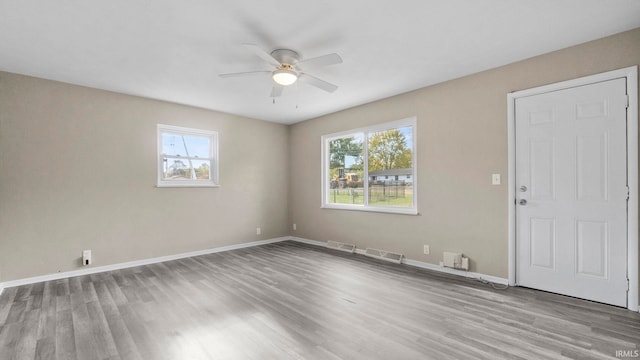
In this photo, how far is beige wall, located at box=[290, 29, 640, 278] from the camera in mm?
2992

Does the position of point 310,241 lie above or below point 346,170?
below

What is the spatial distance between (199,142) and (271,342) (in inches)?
158

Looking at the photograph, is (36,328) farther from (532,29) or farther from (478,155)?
(532,29)

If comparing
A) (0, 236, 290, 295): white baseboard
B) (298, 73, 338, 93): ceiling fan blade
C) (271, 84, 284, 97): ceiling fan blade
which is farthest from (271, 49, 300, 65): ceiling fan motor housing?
(0, 236, 290, 295): white baseboard

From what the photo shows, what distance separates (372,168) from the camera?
499 centimetres

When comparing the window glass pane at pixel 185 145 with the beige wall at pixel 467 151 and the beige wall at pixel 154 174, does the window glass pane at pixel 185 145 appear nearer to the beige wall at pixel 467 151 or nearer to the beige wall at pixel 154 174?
the beige wall at pixel 154 174

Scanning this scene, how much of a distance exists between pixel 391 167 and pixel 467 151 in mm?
1242

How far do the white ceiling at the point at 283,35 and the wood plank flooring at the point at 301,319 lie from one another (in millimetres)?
2596

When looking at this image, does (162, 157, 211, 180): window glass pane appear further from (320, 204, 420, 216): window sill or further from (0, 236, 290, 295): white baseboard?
(320, 204, 420, 216): window sill

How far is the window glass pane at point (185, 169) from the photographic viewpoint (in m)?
4.78

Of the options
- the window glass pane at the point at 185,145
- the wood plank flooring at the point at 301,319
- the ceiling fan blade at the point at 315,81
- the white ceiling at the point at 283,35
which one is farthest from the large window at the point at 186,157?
the ceiling fan blade at the point at 315,81

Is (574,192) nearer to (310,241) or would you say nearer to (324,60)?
(324,60)

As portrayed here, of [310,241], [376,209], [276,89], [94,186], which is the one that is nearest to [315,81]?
[276,89]

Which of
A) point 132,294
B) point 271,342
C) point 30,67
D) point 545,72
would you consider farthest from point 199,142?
point 545,72
